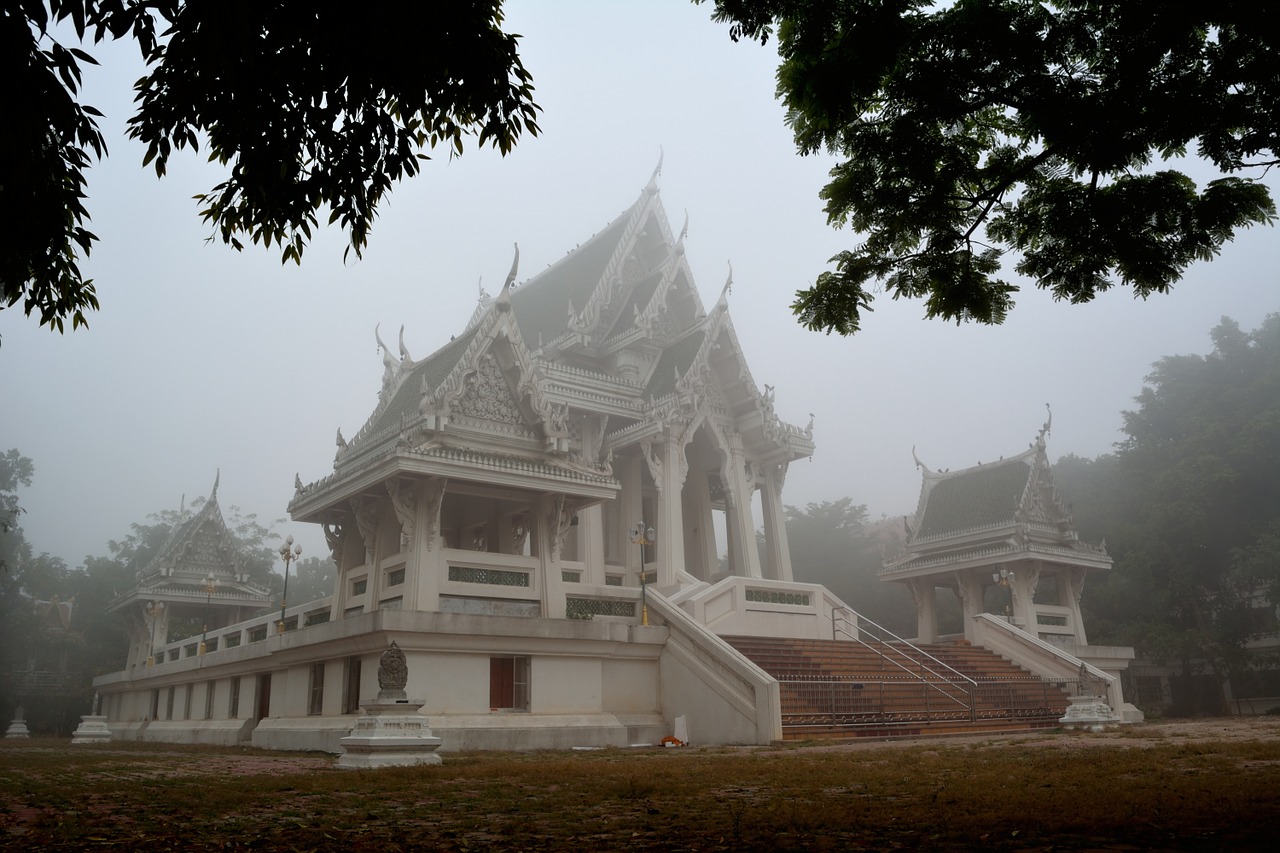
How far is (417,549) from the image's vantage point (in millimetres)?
16109

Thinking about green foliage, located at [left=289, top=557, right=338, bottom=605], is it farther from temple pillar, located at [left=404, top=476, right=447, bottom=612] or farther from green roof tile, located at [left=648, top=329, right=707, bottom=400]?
temple pillar, located at [left=404, top=476, right=447, bottom=612]

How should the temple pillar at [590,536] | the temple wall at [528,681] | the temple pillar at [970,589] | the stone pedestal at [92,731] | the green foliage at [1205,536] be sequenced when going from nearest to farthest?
the temple wall at [528,681] → the stone pedestal at [92,731] → the temple pillar at [590,536] → the temple pillar at [970,589] → the green foliage at [1205,536]

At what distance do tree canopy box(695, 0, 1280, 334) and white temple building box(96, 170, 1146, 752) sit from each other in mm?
9039

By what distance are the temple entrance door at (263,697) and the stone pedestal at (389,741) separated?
33.0ft

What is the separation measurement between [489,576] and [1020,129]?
12072 millimetres

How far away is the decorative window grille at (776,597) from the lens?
21641 millimetres

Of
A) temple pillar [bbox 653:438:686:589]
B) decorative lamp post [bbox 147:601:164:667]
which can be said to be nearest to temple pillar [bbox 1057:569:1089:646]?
temple pillar [bbox 653:438:686:589]

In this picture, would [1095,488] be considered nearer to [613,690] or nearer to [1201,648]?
[1201,648]

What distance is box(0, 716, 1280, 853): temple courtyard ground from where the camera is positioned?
4754 mm

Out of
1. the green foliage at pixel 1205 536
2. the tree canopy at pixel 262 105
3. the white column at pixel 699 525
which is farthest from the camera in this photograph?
the green foliage at pixel 1205 536

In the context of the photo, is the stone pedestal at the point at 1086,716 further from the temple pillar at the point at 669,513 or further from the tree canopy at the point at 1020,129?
the tree canopy at the point at 1020,129

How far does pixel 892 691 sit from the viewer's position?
58.3ft

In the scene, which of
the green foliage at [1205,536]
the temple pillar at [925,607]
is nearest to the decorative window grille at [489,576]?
the temple pillar at [925,607]

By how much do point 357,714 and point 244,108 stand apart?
1251cm
